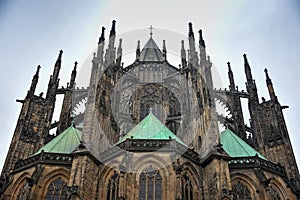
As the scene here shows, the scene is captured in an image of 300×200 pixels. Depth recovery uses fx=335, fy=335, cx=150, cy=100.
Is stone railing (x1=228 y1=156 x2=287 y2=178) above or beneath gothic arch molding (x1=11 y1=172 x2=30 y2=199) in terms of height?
above

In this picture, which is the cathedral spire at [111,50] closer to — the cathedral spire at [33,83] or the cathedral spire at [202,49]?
the cathedral spire at [202,49]

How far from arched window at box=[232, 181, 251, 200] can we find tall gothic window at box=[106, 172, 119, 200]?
22.9ft

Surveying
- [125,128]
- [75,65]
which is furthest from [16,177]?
[75,65]

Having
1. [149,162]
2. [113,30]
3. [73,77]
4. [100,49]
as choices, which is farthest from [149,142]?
[73,77]

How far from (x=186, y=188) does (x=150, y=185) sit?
2067mm

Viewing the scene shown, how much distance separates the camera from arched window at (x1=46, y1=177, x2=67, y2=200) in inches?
763

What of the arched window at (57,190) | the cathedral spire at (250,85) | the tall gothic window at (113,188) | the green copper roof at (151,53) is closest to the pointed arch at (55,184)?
the arched window at (57,190)

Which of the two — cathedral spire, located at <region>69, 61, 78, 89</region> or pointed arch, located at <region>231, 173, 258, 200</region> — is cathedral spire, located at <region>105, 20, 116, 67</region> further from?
pointed arch, located at <region>231, 173, 258, 200</region>

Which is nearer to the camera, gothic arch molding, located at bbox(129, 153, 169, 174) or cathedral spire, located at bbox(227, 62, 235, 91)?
gothic arch molding, located at bbox(129, 153, 169, 174)

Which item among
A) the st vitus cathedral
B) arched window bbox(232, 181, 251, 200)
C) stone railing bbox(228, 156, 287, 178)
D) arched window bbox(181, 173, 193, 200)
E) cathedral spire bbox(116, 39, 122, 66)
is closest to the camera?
arched window bbox(181, 173, 193, 200)

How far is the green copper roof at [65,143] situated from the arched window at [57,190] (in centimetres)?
220

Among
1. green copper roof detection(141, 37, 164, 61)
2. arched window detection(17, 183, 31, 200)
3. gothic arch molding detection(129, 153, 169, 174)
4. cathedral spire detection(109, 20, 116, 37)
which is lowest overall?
arched window detection(17, 183, 31, 200)

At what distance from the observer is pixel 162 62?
35.0m

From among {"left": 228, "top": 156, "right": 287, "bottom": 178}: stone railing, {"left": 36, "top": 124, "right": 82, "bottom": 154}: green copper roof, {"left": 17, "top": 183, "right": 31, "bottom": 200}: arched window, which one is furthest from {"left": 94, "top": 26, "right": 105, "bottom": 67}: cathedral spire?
{"left": 228, "top": 156, "right": 287, "bottom": 178}: stone railing
